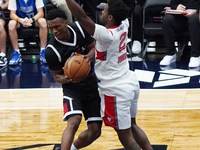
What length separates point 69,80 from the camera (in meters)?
3.00

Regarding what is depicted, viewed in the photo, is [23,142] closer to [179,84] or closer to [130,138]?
[130,138]

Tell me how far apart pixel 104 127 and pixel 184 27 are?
3.30 metres

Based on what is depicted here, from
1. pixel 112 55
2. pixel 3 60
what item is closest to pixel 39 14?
pixel 3 60

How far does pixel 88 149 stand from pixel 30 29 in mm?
4146

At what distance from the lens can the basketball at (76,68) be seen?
9.57ft

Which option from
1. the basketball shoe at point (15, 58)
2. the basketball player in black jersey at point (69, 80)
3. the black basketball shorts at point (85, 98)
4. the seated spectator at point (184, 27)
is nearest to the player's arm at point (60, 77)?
the basketball player in black jersey at point (69, 80)

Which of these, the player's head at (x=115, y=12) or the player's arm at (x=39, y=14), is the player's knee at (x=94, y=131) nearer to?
the player's head at (x=115, y=12)

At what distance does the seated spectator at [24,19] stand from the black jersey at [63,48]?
12.8ft

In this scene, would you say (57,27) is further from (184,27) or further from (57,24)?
(184,27)

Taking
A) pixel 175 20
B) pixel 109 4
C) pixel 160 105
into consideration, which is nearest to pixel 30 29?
pixel 175 20

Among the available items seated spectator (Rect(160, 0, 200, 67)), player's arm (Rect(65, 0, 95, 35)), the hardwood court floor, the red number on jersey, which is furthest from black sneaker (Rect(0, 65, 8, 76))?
player's arm (Rect(65, 0, 95, 35))

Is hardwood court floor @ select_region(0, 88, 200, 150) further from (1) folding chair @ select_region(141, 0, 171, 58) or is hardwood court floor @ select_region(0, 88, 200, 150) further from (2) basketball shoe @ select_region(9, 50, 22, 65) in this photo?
(1) folding chair @ select_region(141, 0, 171, 58)

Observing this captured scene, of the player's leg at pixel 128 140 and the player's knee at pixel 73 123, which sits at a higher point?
the player's knee at pixel 73 123

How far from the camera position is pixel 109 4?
2725mm
